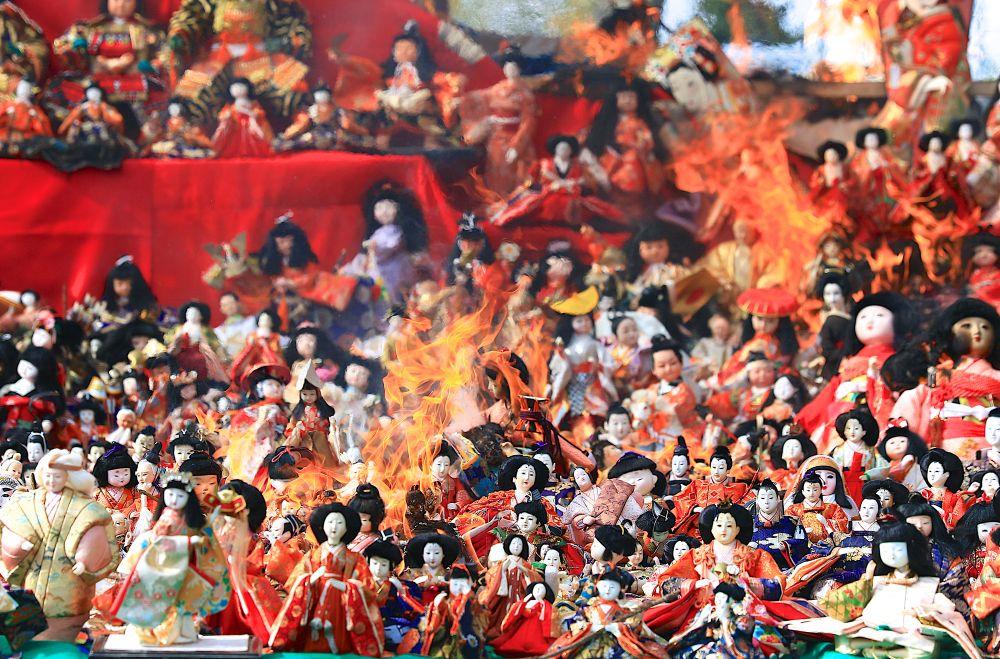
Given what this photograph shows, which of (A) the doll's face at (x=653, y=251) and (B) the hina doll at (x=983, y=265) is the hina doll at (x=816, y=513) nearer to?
(B) the hina doll at (x=983, y=265)

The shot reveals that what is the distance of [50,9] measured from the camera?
16250mm

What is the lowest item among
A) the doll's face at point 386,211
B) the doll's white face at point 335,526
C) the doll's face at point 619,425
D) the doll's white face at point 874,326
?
the doll's face at point 619,425

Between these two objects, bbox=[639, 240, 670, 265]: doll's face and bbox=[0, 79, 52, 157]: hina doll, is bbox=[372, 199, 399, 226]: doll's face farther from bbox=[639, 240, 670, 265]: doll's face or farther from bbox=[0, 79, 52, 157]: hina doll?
bbox=[0, 79, 52, 157]: hina doll

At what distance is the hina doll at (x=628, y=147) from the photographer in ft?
52.9

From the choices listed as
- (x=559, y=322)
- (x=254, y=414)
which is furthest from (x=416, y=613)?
(x=559, y=322)

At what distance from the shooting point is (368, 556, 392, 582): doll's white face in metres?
9.52

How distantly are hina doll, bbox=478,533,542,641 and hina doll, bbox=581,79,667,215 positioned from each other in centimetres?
693

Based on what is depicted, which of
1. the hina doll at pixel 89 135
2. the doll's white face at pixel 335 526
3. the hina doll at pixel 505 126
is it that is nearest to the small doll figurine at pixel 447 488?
the doll's white face at pixel 335 526

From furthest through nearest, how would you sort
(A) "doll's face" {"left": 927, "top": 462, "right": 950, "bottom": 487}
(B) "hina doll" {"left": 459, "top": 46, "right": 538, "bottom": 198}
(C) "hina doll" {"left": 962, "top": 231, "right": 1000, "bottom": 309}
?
(B) "hina doll" {"left": 459, "top": 46, "right": 538, "bottom": 198} → (C) "hina doll" {"left": 962, "top": 231, "right": 1000, "bottom": 309} → (A) "doll's face" {"left": 927, "top": 462, "right": 950, "bottom": 487}

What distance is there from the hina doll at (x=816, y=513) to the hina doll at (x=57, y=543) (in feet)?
14.2

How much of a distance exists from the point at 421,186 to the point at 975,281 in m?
5.20

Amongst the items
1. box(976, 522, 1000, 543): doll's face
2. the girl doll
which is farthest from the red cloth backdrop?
box(976, 522, 1000, 543): doll's face

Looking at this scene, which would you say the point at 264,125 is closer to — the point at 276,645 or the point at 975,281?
the point at 975,281

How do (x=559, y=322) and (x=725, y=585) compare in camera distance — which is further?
(x=559, y=322)
